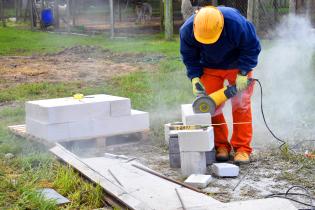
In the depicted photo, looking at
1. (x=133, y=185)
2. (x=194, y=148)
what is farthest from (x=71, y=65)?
(x=133, y=185)

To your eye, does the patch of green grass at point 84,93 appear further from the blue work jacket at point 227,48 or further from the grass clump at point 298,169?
the grass clump at point 298,169

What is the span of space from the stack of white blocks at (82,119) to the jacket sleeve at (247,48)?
4.94 feet

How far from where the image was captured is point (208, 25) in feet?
17.3

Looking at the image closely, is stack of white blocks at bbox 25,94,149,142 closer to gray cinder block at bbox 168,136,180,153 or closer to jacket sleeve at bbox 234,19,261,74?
gray cinder block at bbox 168,136,180,153

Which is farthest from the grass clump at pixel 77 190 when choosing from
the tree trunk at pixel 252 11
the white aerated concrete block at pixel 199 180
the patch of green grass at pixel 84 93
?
the tree trunk at pixel 252 11

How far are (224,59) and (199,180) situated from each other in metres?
1.35

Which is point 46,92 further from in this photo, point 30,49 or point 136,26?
point 136,26

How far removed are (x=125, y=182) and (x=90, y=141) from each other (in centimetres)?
158

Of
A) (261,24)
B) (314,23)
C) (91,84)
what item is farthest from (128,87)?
(261,24)

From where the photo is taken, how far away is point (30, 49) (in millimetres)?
16844

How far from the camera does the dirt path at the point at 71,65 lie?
11234mm

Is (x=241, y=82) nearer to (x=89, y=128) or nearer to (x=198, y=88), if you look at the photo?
(x=198, y=88)

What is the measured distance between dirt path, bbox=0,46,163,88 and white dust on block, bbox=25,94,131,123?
4392mm

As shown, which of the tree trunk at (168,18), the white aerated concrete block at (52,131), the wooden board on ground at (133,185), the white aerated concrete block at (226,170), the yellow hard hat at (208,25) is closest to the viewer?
the wooden board on ground at (133,185)
